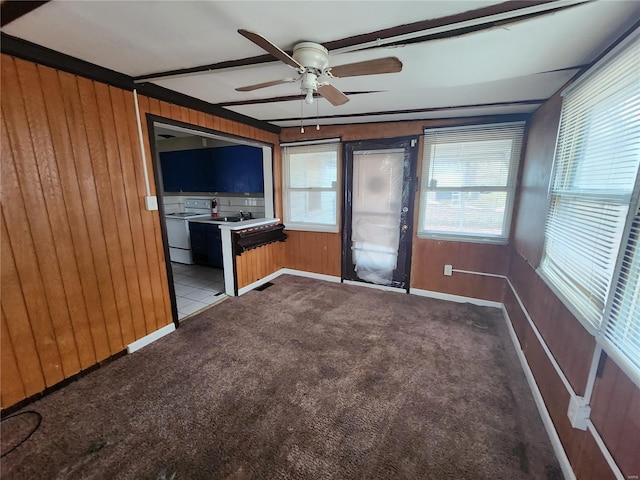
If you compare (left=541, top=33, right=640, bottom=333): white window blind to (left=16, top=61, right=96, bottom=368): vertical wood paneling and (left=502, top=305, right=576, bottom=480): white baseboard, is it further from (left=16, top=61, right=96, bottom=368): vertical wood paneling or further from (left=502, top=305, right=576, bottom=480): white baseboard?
(left=16, top=61, right=96, bottom=368): vertical wood paneling

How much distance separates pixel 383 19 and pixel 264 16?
553mm

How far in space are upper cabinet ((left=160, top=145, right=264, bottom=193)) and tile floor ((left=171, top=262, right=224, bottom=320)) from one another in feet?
4.57

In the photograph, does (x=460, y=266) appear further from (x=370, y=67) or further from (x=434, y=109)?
(x=370, y=67)

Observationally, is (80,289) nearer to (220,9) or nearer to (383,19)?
(220,9)

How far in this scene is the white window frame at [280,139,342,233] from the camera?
3.64 m

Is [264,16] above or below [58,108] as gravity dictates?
above

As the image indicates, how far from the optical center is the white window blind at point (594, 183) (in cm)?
115

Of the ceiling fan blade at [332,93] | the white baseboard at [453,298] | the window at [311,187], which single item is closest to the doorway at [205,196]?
the window at [311,187]

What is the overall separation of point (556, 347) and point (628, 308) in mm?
738

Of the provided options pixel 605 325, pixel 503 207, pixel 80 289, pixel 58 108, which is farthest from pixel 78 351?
pixel 503 207

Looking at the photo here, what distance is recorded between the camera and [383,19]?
1227 millimetres

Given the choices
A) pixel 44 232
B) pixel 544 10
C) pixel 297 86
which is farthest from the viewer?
pixel 297 86

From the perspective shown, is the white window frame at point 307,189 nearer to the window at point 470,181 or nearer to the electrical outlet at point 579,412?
the window at point 470,181

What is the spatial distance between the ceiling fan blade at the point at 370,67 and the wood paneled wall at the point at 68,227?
1777 millimetres
